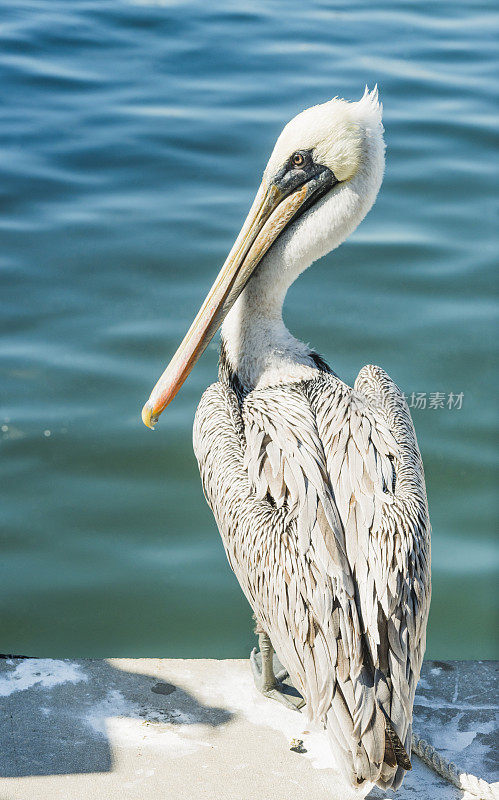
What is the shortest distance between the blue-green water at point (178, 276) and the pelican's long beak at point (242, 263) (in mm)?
1242

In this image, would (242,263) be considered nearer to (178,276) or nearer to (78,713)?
(78,713)

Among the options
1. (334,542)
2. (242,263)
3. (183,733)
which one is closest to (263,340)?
(242,263)

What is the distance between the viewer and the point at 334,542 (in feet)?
9.80

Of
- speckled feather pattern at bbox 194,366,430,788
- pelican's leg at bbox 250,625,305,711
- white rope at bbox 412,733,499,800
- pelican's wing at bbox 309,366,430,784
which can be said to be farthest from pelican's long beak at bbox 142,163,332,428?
white rope at bbox 412,733,499,800

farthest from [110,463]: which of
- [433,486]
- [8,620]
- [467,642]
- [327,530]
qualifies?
[327,530]

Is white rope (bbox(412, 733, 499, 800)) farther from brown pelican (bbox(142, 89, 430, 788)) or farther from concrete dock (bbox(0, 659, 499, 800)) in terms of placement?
brown pelican (bbox(142, 89, 430, 788))

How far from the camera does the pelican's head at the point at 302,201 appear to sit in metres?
3.67

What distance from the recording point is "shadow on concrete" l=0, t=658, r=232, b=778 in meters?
3.15

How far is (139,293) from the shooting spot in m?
6.83

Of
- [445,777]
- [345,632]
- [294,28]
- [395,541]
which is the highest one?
[294,28]

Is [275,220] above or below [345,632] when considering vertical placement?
above

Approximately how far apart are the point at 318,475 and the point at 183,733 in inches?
38.3

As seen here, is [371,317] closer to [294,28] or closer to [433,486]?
[433,486]

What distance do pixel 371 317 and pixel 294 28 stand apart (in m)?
6.47
